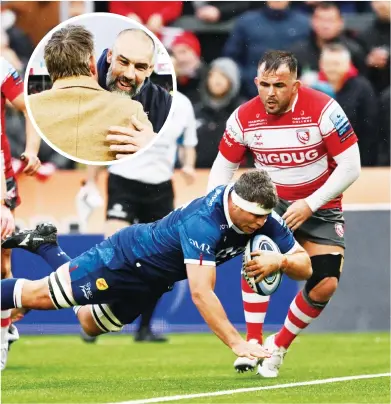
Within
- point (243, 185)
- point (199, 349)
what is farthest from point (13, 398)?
point (199, 349)

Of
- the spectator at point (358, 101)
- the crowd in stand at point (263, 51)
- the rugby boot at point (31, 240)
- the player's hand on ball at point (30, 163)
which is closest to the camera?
the rugby boot at point (31, 240)

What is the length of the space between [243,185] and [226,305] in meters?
5.92

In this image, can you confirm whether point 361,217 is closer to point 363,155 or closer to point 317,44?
point 363,155

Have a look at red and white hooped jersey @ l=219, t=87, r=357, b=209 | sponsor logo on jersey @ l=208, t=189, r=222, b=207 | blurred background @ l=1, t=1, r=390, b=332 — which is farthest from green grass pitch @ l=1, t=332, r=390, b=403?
red and white hooped jersey @ l=219, t=87, r=357, b=209

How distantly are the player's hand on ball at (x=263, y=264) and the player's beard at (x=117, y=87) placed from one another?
1.59 m

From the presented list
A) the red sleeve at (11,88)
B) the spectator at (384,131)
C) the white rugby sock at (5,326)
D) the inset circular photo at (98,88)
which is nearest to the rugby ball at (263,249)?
the inset circular photo at (98,88)

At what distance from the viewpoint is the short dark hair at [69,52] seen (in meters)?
8.78

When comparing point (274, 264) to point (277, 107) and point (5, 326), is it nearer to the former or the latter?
point (277, 107)

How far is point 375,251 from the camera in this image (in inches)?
535

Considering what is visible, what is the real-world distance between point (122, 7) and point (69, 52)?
5.52 metres

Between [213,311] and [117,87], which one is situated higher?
[117,87]

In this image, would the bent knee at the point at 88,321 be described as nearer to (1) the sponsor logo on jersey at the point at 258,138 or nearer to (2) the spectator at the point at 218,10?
(1) the sponsor logo on jersey at the point at 258,138

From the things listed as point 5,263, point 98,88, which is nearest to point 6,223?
point 5,263

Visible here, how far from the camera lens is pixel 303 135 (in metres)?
9.45
